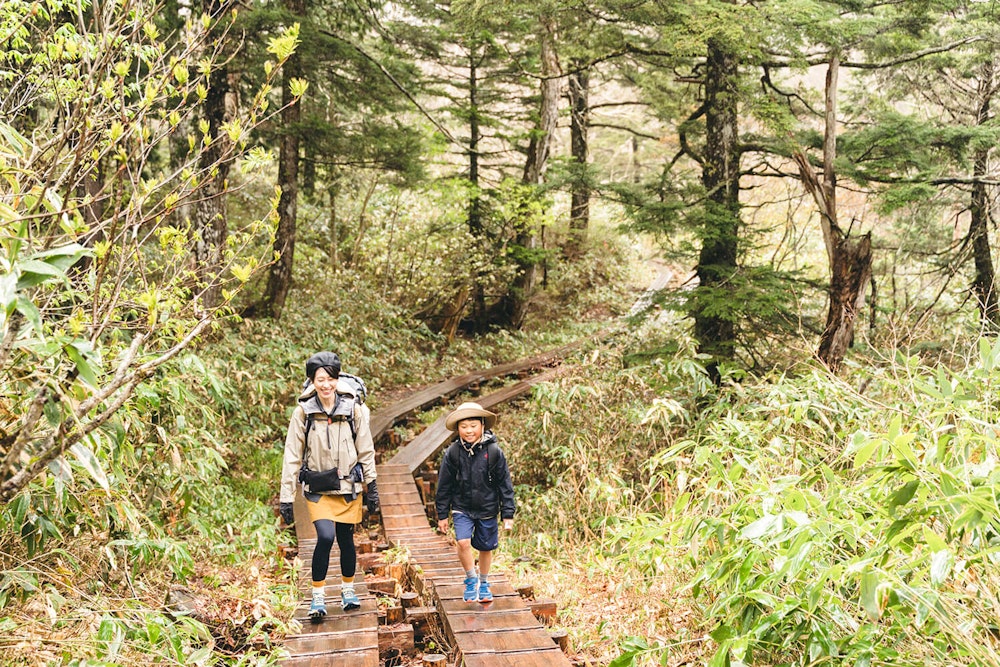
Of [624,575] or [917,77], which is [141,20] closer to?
[624,575]

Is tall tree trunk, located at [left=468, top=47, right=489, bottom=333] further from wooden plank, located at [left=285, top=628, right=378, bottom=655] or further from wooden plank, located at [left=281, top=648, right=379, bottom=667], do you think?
wooden plank, located at [left=281, top=648, right=379, bottom=667]

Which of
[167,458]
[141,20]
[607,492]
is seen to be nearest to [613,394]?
[607,492]

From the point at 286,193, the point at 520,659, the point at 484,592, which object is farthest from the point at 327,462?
the point at 286,193

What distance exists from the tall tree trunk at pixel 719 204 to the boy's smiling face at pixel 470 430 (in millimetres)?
4996

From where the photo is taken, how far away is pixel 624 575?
6180 millimetres

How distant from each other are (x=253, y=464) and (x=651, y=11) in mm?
8335

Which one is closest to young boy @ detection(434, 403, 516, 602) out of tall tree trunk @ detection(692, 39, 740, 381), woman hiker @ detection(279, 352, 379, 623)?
woman hiker @ detection(279, 352, 379, 623)

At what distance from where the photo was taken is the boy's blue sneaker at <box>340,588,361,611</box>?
5.26m

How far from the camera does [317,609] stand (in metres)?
5.03

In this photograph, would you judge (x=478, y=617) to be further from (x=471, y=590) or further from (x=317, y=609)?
(x=317, y=609)

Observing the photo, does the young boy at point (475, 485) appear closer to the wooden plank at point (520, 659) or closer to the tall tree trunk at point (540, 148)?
the wooden plank at point (520, 659)

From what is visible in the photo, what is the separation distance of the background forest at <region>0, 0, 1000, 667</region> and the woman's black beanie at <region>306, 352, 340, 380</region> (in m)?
0.86

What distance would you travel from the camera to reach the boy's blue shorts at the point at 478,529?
18.1 feet

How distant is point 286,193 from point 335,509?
8.97 m
